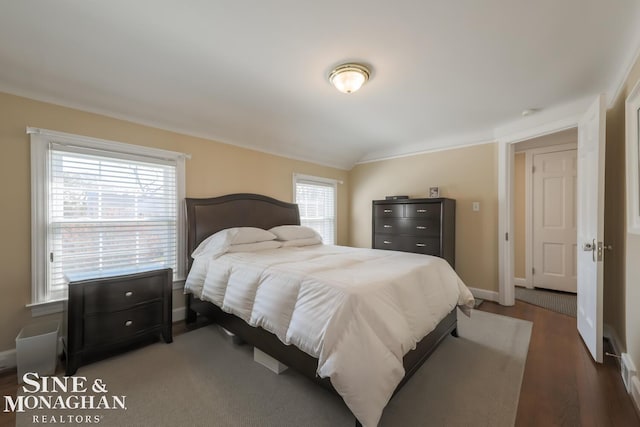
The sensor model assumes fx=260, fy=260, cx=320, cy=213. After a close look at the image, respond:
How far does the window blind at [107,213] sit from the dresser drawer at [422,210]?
3.05 m

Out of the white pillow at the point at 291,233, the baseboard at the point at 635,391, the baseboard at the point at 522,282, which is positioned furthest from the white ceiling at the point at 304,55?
the baseboard at the point at 522,282

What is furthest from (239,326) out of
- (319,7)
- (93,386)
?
(319,7)

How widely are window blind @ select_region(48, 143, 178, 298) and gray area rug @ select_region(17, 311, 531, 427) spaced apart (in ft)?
2.78

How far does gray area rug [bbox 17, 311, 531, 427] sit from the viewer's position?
1516mm

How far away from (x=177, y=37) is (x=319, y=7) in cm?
100

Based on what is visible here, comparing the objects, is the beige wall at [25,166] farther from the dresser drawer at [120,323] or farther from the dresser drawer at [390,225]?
the dresser drawer at [390,225]

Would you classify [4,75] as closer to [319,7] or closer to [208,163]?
[208,163]

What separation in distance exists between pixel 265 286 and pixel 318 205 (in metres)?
2.91

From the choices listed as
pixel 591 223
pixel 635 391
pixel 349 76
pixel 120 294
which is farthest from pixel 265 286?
pixel 591 223

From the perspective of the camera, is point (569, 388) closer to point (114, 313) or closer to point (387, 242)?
point (387, 242)

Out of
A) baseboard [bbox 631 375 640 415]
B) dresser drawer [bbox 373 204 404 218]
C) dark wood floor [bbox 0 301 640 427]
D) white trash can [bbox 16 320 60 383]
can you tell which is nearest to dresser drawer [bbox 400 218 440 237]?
dresser drawer [bbox 373 204 404 218]

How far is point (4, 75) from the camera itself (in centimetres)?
195

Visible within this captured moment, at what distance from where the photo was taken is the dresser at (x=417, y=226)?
3.53m

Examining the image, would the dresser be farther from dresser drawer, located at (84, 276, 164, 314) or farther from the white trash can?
the white trash can
